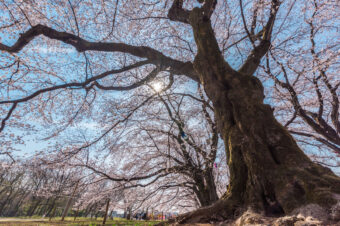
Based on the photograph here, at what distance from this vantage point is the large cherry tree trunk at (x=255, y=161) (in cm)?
147

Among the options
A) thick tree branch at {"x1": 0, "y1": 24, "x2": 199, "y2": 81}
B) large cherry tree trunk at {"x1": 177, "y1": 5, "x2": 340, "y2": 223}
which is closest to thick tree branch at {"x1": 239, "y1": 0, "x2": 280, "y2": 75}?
large cherry tree trunk at {"x1": 177, "y1": 5, "x2": 340, "y2": 223}

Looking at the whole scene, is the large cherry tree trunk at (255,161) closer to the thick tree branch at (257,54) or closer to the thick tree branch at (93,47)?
the thick tree branch at (257,54)

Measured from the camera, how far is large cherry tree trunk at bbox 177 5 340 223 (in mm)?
1470

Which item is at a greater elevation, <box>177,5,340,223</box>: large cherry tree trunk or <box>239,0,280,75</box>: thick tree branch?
<box>239,0,280,75</box>: thick tree branch

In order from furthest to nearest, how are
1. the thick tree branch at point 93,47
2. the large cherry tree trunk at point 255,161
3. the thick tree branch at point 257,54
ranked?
the thick tree branch at point 257,54 < the thick tree branch at point 93,47 < the large cherry tree trunk at point 255,161

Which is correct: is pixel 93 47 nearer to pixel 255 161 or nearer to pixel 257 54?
pixel 257 54

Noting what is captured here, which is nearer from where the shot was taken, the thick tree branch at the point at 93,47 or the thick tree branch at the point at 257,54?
the thick tree branch at the point at 93,47

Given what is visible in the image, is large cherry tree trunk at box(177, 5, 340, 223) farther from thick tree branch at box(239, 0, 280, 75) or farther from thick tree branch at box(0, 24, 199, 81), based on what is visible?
thick tree branch at box(0, 24, 199, 81)

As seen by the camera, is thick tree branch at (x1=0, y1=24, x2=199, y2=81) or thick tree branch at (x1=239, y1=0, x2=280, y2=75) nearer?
thick tree branch at (x1=0, y1=24, x2=199, y2=81)

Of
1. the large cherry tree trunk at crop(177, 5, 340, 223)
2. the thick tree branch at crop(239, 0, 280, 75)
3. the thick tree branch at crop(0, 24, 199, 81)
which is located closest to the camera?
the large cherry tree trunk at crop(177, 5, 340, 223)

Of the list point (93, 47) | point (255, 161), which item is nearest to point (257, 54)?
point (255, 161)

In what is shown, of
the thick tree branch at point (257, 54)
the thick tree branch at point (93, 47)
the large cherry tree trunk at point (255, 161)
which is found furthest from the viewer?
the thick tree branch at point (257, 54)

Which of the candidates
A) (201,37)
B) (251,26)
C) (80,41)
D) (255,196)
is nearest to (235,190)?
(255,196)

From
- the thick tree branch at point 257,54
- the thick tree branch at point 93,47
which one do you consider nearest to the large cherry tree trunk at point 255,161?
the thick tree branch at point 257,54
